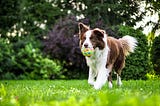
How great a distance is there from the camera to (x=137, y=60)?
16.3m

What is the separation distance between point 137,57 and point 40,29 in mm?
10823

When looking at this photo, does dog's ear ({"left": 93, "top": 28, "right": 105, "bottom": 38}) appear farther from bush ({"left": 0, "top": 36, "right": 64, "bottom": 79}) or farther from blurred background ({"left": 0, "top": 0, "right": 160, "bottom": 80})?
bush ({"left": 0, "top": 36, "right": 64, "bottom": 79})

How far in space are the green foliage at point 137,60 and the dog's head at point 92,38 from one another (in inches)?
297

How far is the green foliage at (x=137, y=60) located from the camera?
1606cm

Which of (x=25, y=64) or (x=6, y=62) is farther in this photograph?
(x=25, y=64)

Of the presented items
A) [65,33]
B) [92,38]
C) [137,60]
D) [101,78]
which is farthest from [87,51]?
[65,33]

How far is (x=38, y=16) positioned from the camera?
2752 cm

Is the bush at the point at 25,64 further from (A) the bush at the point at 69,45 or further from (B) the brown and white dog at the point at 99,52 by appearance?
(B) the brown and white dog at the point at 99,52

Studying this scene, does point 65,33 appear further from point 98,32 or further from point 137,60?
point 98,32

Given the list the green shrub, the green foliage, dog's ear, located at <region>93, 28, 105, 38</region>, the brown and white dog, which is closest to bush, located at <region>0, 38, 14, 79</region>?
the green shrub

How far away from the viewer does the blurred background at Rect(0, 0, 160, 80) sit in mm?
16094

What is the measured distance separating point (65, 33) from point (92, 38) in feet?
40.7

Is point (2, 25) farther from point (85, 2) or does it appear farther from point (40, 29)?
point (85, 2)

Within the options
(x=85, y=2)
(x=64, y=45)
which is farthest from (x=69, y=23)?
(x=85, y=2)
